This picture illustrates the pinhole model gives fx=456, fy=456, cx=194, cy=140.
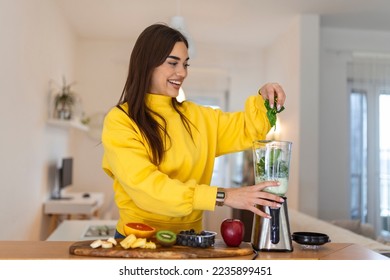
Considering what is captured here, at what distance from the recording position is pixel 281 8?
15.0 feet

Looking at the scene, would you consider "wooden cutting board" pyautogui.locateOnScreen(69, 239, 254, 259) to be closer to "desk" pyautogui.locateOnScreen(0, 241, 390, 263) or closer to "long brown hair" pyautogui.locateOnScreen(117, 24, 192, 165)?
"desk" pyautogui.locateOnScreen(0, 241, 390, 263)

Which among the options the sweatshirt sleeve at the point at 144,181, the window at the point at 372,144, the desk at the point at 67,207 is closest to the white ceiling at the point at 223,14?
the window at the point at 372,144

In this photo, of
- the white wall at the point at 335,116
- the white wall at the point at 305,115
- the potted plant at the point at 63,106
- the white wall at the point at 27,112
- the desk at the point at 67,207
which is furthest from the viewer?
the white wall at the point at 335,116

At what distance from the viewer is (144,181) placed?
4.00 ft

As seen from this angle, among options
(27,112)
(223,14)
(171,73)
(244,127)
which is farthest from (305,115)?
(171,73)

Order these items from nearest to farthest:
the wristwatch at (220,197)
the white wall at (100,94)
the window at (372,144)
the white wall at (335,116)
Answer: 1. the wristwatch at (220,197)
2. the white wall at (100,94)
3. the window at (372,144)
4. the white wall at (335,116)

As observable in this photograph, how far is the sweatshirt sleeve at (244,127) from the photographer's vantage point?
148 centimetres

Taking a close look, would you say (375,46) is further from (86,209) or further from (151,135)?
(151,135)

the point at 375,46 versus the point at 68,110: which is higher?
the point at 375,46

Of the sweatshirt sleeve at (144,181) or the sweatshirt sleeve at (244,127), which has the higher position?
the sweatshirt sleeve at (244,127)

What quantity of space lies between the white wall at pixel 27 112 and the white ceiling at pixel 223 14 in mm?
441

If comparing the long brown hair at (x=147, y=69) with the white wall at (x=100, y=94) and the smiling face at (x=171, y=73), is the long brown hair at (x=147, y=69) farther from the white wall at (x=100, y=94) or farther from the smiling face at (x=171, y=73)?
the white wall at (x=100, y=94)
